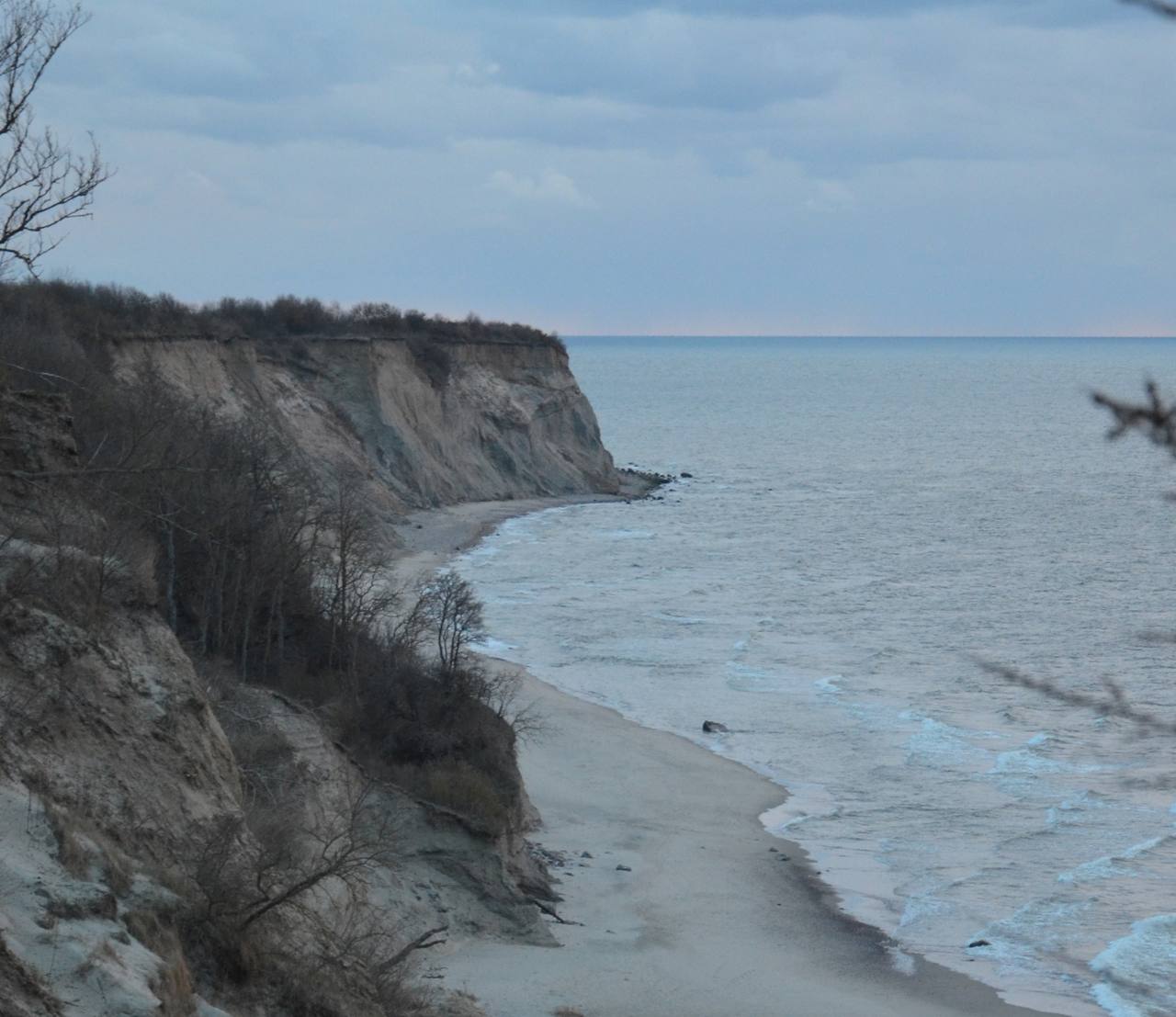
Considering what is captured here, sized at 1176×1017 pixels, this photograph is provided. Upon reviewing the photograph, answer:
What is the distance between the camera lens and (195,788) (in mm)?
13281

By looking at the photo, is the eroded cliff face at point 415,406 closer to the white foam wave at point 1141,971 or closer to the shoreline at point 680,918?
the shoreline at point 680,918

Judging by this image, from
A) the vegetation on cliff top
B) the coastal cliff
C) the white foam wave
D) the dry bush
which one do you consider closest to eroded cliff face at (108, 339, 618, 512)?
the vegetation on cliff top

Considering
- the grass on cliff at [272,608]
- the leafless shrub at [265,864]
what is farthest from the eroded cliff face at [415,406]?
the leafless shrub at [265,864]

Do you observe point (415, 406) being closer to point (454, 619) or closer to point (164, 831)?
point (454, 619)

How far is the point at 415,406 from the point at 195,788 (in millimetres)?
60478

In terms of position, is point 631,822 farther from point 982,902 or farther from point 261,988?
point 261,988

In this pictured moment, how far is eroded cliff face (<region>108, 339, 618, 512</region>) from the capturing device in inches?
2169

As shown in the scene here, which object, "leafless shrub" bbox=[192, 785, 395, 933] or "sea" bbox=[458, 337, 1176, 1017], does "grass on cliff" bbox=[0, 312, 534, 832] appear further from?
"sea" bbox=[458, 337, 1176, 1017]

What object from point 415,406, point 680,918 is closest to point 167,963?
point 680,918

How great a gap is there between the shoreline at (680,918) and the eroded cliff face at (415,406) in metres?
22.7

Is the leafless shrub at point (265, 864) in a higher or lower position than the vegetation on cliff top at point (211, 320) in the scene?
lower

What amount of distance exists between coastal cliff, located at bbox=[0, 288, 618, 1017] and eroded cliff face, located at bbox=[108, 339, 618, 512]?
25.3m

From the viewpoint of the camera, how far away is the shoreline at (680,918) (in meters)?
17.1

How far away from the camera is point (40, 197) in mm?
9586
